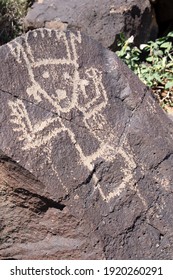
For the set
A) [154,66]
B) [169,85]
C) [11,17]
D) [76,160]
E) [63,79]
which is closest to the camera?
[76,160]

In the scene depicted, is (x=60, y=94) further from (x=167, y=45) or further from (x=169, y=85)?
(x=167, y=45)

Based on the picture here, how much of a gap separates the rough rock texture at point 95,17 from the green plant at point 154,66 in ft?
0.33

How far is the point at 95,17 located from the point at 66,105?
148 cm

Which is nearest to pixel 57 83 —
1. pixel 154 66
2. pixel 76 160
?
pixel 76 160

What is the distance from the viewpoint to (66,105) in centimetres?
222

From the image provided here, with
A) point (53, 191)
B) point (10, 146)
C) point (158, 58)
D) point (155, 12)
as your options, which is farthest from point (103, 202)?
point (155, 12)

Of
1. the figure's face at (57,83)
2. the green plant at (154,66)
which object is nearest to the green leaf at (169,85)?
the green plant at (154,66)

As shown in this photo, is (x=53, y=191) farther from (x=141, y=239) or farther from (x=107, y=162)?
(x=141, y=239)

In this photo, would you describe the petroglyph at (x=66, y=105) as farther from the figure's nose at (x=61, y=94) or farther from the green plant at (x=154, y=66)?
the green plant at (x=154, y=66)

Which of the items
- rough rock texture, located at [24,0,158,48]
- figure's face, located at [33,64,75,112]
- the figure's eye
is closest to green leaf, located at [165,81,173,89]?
rough rock texture, located at [24,0,158,48]

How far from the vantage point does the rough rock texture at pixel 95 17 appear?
3.53m

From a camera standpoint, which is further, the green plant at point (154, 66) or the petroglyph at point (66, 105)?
the green plant at point (154, 66)

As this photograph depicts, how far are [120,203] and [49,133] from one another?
392mm

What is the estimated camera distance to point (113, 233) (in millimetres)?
2135
